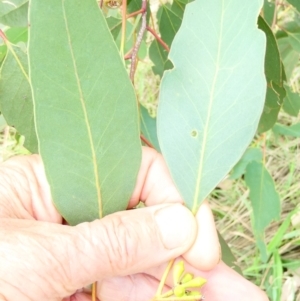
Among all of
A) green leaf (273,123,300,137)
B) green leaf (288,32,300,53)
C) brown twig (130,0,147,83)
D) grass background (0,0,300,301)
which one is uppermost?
brown twig (130,0,147,83)

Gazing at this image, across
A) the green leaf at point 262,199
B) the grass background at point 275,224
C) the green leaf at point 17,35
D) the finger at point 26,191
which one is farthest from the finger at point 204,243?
the grass background at point 275,224

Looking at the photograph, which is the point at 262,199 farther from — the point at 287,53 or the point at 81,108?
the point at 81,108

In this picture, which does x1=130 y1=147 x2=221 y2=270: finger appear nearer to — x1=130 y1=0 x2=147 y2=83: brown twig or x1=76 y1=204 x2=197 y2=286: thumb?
x1=76 y1=204 x2=197 y2=286: thumb

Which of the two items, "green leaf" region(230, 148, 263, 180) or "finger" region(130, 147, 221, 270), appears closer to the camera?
"finger" region(130, 147, 221, 270)

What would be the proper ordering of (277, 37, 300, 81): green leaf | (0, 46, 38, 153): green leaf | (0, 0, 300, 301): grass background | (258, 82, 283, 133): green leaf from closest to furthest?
(0, 46, 38, 153): green leaf → (258, 82, 283, 133): green leaf → (277, 37, 300, 81): green leaf → (0, 0, 300, 301): grass background

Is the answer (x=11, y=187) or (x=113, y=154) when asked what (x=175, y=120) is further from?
(x=11, y=187)

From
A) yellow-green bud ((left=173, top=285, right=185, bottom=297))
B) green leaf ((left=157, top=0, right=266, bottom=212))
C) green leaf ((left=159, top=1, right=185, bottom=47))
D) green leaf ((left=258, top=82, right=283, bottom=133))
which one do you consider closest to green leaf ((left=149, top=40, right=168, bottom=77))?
green leaf ((left=159, top=1, right=185, bottom=47))

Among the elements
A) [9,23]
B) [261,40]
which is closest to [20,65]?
[9,23]
